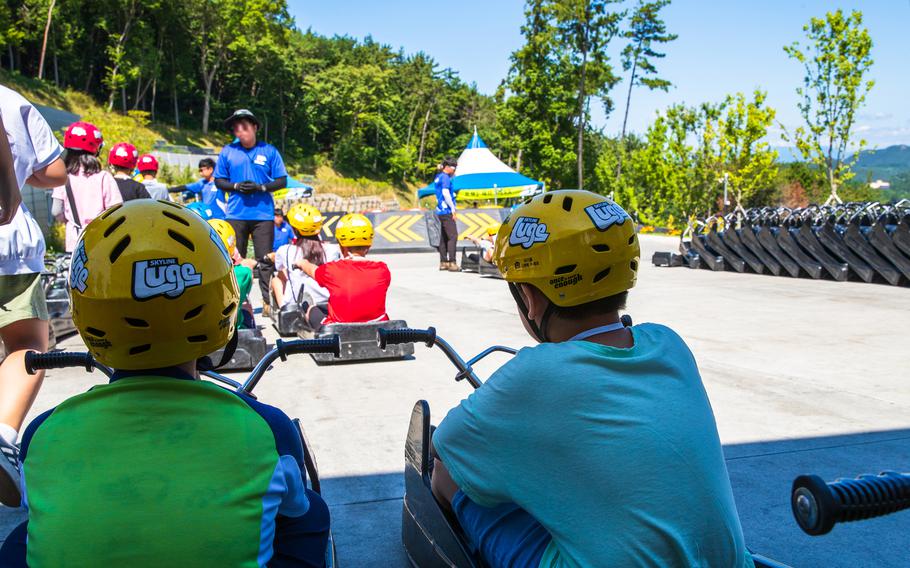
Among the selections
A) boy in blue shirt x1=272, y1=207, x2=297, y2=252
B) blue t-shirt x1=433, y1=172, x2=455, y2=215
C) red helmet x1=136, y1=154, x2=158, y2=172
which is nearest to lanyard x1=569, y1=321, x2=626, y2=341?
red helmet x1=136, y1=154, x2=158, y2=172

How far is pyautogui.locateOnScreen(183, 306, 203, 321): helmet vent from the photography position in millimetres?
1663

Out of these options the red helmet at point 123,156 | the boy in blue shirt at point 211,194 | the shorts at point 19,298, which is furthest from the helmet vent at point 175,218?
the boy in blue shirt at point 211,194

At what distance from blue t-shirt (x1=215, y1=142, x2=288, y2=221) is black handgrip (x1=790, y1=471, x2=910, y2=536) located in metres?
7.33

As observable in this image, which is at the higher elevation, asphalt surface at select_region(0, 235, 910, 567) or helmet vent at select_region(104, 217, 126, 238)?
helmet vent at select_region(104, 217, 126, 238)

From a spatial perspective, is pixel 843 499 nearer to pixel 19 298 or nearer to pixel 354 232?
pixel 19 298

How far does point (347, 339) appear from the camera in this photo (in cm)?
614

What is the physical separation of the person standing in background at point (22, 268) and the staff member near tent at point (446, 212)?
410 inches

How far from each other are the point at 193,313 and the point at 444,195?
1245 centimetres

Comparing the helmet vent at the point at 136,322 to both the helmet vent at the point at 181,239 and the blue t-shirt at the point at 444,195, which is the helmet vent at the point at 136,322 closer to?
the helmet vent at the point at 181,239

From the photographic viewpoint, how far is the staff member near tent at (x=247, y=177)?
7.82 metres

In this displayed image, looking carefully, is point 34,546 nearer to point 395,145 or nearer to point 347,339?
point 347,339

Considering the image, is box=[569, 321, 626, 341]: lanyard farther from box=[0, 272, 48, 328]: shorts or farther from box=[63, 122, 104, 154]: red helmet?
box=[63, 122, 104, 154]: red helmet

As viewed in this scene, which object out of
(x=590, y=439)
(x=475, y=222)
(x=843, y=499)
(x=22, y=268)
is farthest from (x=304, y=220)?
(x=475, y=222)

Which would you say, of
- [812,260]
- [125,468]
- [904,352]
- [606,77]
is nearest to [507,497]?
[125,468]
